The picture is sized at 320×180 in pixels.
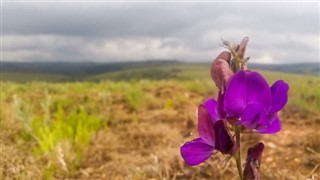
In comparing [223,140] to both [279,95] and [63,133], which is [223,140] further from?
[63,133]

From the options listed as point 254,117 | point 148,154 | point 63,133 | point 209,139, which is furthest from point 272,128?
point 63,133

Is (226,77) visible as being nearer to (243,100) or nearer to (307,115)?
(243,100)

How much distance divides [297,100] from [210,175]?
4268 mm

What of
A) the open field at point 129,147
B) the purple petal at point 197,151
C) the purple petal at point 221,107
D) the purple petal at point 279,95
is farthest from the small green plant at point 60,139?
the purple petal at point 279,95

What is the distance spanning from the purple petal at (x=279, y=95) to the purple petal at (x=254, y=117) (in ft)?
0.20

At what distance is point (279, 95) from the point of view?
1469mm

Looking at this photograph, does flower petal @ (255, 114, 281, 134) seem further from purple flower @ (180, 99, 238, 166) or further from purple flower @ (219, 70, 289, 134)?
purple flower @ (180, 99, 238, 166)

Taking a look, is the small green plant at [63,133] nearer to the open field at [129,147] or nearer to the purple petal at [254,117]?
the open field at [129,147]

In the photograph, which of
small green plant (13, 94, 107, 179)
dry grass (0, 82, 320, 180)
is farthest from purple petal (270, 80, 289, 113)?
small green plant (13, 94, 107, 179)

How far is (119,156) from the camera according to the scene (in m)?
4.26

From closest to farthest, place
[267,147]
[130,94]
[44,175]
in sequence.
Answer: [44,175], [267,147], [130,94]

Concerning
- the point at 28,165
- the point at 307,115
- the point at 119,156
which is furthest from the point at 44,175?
the point at 307,115

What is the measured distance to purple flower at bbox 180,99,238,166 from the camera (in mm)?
1398

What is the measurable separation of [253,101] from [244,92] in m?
0.05
